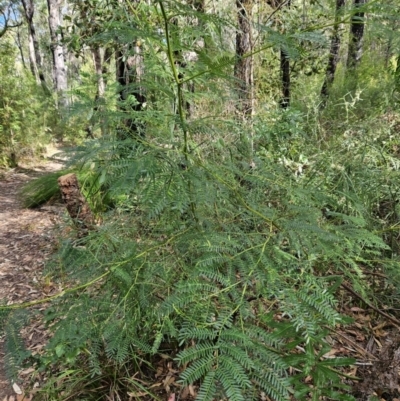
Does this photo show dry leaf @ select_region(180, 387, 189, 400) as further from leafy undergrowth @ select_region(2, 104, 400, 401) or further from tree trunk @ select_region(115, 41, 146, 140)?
tree trunk @ select_region(115, 41, 146, 140)

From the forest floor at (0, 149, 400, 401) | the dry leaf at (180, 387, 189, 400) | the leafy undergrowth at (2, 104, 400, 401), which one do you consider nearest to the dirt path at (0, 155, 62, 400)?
the forest floor at (0, 149, 400, 401)

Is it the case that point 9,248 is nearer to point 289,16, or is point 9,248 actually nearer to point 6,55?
point 289,16

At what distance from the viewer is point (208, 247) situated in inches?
42.7

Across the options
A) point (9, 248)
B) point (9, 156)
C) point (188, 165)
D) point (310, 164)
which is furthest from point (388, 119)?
point (9, 156)

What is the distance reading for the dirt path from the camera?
8.07 feet

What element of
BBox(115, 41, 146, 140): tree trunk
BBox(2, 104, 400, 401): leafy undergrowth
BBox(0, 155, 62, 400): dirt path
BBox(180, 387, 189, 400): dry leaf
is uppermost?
BBox(115, 41, 146, 140): tree trunk

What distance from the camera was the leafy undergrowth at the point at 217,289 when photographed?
93cm

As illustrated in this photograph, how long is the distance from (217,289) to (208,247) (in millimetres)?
144

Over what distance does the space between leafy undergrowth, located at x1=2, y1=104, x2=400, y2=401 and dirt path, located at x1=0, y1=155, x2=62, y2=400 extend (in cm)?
50

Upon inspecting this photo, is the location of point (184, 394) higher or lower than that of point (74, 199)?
lower

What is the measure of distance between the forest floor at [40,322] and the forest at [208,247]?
1cm

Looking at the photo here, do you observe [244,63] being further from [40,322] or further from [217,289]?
[40,322]

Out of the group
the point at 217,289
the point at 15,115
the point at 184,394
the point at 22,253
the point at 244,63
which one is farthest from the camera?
the point at 15,115

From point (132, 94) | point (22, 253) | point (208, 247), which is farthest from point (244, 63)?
point (22, 253)
